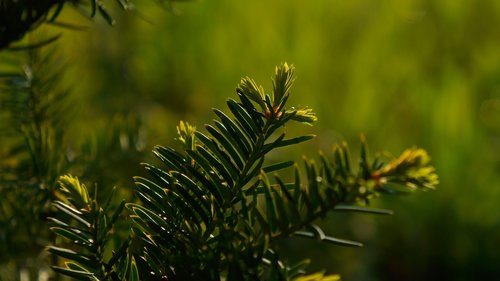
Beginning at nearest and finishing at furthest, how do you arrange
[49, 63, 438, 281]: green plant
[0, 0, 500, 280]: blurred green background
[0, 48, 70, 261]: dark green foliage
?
[49, 63, 438, 281]: green plant < [0, 48, 70, 261]: dark green foliage < [0, 0, 500, 280]: blurred green background

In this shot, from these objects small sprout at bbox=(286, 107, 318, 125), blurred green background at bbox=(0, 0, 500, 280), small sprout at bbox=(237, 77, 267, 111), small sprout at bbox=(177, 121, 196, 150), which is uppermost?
small sprout at bbox=(237, 77, 267, 111)

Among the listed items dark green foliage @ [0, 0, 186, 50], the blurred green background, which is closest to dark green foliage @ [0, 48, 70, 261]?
dark green foliage @ [0, 0, 186, 50]

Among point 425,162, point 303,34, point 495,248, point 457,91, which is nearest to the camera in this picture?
point 425,162

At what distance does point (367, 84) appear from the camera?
1.17 m

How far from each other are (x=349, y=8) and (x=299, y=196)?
3.64 feet

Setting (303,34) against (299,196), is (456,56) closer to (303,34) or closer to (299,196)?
(303,34)

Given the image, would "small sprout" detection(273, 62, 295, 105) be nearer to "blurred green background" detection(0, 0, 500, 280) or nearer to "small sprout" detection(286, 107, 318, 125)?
"small sprout" detection(286, 107, 318, 125)

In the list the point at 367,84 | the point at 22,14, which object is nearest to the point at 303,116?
the point at 22,14

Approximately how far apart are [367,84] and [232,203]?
0.94 m

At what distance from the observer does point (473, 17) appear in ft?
4.16

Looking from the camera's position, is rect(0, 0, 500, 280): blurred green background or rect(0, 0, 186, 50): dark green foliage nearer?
rect(0, 0, 186, 50): dark green foliage

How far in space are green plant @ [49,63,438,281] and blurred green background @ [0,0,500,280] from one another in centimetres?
60

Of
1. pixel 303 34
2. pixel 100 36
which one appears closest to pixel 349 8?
pixel 303 34

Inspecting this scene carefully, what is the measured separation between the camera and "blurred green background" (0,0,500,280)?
946 mm
